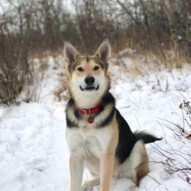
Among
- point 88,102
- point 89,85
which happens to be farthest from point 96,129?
point 89,85

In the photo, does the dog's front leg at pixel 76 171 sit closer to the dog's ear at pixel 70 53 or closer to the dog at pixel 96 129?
the dog at pixel 96 129

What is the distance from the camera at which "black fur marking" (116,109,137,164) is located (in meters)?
3.59

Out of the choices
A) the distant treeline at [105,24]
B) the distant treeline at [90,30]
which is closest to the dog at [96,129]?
the distant treeline at [90,30]

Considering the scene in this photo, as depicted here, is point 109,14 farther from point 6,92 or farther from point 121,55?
point 6,92

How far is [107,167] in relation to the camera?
3305 mm

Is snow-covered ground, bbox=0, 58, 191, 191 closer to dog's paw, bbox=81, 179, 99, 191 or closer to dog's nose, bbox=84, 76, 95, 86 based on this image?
dog's paw, bbox=81, 179, 99, 191

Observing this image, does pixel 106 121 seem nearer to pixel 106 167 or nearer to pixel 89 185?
pixel 106 167

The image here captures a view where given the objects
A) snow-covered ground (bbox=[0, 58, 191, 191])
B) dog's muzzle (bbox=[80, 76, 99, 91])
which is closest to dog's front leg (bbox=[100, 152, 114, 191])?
snow-covered ground (bbox=[0, 58, 191, 191])

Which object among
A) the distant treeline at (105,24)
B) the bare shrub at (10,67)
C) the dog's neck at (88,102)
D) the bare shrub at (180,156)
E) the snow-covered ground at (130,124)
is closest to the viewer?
the bare shrub at (180,156)

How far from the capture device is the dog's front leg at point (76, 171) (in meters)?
3.48

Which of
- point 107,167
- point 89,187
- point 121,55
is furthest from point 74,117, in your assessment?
point 121,55

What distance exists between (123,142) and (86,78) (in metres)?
0.83

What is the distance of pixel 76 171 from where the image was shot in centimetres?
353

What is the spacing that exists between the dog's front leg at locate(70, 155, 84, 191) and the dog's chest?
0.12m
